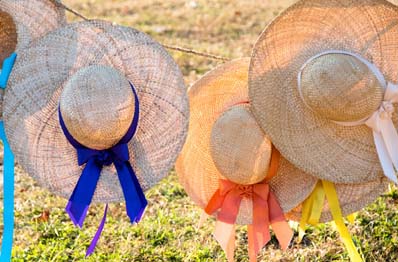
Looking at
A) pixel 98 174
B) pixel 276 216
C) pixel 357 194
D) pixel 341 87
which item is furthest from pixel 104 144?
pixel 357 194

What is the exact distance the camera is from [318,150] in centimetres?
317

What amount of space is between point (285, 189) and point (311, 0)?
0.76 meters

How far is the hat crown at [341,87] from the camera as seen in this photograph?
9.82 feet

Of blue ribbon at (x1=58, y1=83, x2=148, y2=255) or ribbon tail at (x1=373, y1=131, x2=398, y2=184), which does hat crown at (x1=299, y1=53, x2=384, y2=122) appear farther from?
blue ribbon at (x1=58, y1=83, x2=148, y2=255)

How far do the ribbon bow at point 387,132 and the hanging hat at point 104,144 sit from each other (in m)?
0.74

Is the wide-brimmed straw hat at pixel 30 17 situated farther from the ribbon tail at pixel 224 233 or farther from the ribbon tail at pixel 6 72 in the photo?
the ribbon tail at pixel 224 233

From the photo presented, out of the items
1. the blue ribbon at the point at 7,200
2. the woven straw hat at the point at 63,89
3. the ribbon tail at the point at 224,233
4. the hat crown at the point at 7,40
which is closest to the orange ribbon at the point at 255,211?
the ribbon tail at the point at 224,233

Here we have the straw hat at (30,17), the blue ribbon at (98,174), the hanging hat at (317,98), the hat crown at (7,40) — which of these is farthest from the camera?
the hat crown at (7,40)

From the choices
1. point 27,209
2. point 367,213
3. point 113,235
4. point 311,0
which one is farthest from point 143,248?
point 311,0

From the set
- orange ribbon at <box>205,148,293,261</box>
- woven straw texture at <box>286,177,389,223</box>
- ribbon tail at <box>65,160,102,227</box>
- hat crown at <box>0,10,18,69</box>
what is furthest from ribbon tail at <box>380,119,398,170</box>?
hat crown at <box>0,10,18,69</box>

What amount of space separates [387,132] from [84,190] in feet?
3.86

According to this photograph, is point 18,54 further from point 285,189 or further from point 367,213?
point 367,213

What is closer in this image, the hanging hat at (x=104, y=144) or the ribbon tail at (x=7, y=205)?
the hanging hat at (x=104, y=144)

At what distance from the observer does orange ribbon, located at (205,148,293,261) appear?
10.7ft
